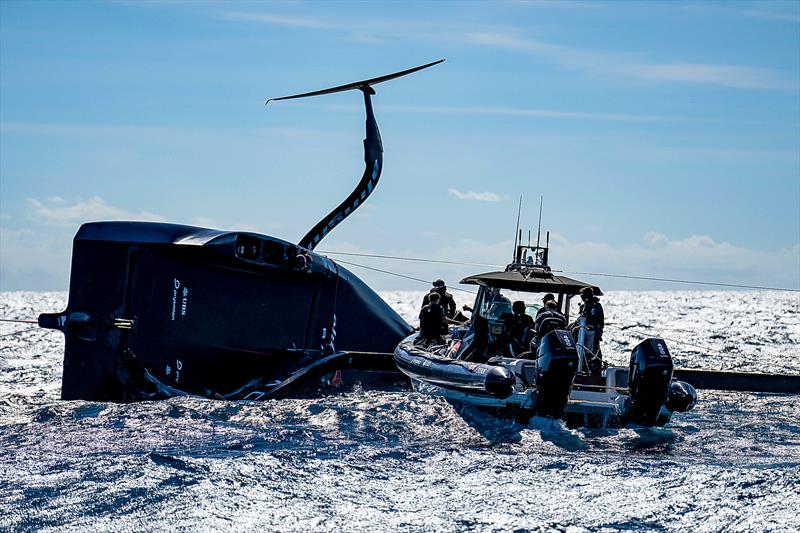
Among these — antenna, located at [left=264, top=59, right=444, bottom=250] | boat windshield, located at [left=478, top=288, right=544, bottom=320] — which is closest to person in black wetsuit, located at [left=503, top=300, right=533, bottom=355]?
boat windshield, located at [left=478, top=288, right=544, bottom=320]

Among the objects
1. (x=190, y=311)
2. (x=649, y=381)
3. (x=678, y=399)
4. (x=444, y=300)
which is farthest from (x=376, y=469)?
(x=444, y=300)

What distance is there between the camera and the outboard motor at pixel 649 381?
1293 centimetres

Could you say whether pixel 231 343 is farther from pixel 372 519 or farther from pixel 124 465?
pixel 372 519

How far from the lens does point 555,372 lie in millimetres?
12617

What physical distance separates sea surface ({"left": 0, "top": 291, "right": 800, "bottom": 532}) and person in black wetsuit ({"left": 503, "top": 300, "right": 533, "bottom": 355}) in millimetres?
1482

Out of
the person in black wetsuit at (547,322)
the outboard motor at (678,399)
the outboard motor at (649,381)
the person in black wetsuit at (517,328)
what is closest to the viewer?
the outboard motor at (649,381)

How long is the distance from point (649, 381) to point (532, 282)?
2677mm

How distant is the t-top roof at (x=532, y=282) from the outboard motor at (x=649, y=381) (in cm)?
201

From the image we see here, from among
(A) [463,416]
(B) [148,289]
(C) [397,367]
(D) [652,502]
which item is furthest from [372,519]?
(C) [397,367]

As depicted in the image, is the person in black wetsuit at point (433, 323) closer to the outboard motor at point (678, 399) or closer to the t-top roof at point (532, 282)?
the t-top roof at point (532, 282)

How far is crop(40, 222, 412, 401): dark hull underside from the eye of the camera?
14227 millimetres

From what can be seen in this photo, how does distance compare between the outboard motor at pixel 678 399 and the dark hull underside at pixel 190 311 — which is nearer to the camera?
the outboard motor at pixel 678 399

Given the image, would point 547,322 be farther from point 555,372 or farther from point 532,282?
point 555,372

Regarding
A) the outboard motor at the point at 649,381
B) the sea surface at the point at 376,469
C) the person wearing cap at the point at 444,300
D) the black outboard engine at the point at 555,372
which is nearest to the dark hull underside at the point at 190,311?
the sea surface at the point at 376,469
